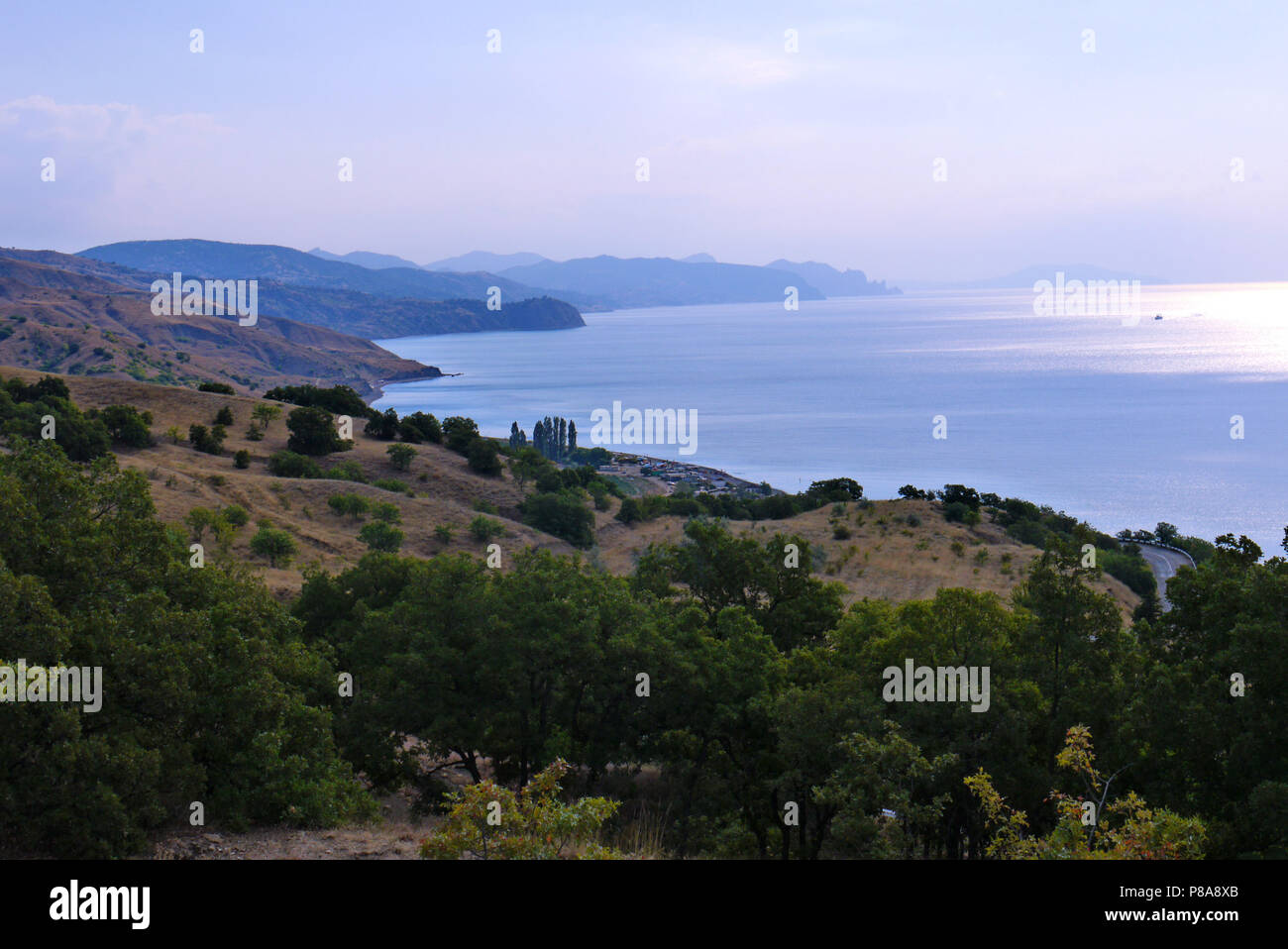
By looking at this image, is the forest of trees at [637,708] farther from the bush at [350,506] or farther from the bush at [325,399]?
the bush at [325,399]

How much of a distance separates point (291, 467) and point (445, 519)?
14353mm

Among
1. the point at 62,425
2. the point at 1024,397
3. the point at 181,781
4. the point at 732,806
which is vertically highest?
the point at 1024,397

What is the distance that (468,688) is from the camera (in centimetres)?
1995

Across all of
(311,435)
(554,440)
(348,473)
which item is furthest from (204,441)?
(554,440)

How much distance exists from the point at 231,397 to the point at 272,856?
75605 millimetres

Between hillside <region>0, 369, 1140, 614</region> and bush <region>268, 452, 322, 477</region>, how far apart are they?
982mm

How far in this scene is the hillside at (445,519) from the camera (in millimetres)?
48188

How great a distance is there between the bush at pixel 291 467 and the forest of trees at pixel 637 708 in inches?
1694

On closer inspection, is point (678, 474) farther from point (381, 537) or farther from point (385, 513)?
point (381, 537)

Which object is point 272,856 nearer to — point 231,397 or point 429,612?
point 429,612

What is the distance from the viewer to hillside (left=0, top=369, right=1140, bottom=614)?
1897 inches

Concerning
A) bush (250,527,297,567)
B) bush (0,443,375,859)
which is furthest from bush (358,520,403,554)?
bush (0,443,375,859)

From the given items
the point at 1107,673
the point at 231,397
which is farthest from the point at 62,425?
the point at 1107,673

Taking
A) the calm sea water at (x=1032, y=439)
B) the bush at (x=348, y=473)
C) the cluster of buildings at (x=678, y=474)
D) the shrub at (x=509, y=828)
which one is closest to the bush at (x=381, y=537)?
the bush at (x=348, y=473)
